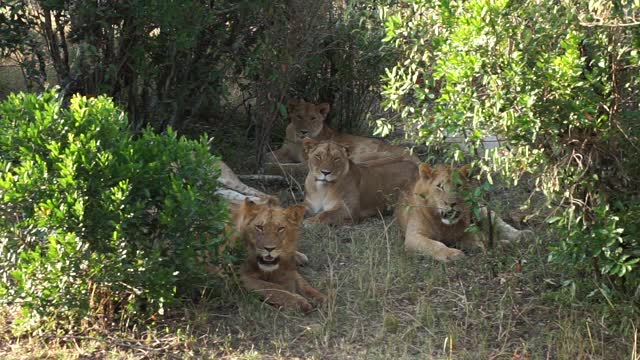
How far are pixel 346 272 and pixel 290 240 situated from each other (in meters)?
0.46

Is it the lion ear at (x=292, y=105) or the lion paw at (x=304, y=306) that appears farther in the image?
the lion ear at (x=292, y=105)

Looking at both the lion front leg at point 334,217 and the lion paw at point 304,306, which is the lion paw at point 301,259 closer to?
the lion paw at point 304,306

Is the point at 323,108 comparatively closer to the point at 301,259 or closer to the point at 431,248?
the point at 431,248

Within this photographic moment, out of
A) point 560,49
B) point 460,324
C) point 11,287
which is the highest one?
point 560,49

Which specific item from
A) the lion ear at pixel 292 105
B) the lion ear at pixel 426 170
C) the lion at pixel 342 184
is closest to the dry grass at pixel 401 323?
the lion ear at pixel 426 170

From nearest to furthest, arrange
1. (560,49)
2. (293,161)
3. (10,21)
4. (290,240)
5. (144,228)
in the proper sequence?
(560,49) < (144,228) < (290,240) < (10,21) < (293,161)

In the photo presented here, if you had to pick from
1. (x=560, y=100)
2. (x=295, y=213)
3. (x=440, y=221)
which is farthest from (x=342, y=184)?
(x=560, y=100)

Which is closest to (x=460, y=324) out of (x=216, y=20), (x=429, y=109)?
(x=429, y=109)

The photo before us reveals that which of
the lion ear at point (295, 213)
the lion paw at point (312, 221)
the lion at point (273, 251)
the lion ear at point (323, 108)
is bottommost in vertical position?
the lion paw at point (312, 221)

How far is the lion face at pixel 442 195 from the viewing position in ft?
22.4

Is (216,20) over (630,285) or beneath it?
over

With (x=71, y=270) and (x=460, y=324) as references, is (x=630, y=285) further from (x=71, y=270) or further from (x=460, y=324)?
(x=71, y=270)

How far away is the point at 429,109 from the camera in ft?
20.6

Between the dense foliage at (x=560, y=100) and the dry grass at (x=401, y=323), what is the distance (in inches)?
15.9
